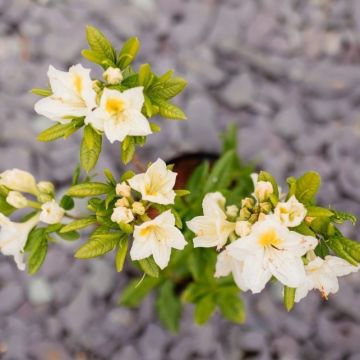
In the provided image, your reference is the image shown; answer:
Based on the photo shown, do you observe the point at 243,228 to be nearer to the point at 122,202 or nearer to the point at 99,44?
the point at 122,202

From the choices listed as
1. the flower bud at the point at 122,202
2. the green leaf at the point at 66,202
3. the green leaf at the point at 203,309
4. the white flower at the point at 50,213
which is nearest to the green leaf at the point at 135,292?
the green leaf at the point at 203,309

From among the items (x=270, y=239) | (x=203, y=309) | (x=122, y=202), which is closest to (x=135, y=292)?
(x=203, y=309)

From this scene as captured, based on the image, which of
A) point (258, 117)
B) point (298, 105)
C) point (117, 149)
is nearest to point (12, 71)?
point (117, 149)

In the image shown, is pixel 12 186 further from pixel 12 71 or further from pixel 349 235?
pixel 349 235

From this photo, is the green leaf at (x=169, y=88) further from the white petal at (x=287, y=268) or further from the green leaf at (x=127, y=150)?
the white petal at (x=287, y=268)

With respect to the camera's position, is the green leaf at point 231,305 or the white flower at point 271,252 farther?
the green leaf at point 231,305

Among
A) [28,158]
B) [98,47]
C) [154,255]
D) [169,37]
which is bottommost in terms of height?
[28,158]

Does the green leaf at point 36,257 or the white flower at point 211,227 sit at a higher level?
the white flower at point 211,227
